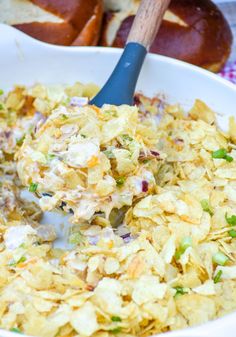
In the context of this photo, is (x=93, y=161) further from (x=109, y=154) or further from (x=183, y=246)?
(x=183, y=246)

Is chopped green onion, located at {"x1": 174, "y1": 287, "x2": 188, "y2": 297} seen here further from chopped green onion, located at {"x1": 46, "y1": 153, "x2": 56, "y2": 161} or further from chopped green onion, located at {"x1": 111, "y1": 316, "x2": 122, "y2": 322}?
chopped green onion, located at {"x1": 46, "y1": 153, "x2": 56, "y2": 161}

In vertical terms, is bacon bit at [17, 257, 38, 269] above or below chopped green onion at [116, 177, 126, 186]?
below

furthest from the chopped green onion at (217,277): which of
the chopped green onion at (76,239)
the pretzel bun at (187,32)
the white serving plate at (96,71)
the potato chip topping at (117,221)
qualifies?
the pretzel bun at (187,32)

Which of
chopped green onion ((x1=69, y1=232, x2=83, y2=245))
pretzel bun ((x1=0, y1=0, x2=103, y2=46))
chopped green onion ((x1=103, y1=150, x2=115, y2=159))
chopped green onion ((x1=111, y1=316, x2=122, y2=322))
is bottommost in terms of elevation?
chopped green onion ((x1=69, y1=232, x2=83, y2=245))

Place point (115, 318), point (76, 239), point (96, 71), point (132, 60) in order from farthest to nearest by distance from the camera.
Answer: point (96, 71) → point (132, 60) → point (76, 239) → point (115, 318)

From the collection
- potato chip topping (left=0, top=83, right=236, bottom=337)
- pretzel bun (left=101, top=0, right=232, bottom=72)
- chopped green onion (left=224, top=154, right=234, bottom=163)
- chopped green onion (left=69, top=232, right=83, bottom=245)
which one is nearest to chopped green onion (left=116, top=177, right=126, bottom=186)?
potato chip topping (left=0, top=83, right=236, bottom=337)

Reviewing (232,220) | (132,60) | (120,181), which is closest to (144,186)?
(120,181)
